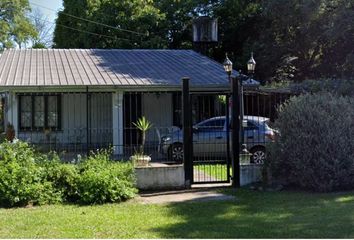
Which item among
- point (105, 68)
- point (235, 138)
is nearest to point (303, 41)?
point (105, 68)

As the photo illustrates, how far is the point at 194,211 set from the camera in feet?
29.7

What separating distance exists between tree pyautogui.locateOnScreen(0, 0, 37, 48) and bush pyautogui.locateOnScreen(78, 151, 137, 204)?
3537 centimetres

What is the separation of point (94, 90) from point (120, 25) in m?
14.2

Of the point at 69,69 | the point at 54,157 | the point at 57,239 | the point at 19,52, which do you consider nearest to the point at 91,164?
the point at 54,157

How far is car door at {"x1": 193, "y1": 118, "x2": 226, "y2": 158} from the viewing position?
1425cm

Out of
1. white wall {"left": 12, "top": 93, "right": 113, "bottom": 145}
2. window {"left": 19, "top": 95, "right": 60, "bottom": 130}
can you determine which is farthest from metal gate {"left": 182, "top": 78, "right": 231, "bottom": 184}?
window {"left": 19, "top": 95, "right": 60, "bottom": 130}

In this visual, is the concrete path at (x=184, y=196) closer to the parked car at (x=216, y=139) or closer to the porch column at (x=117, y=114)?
the parked car at (x=216, y=139)

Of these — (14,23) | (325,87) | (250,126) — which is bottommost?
(250,126)

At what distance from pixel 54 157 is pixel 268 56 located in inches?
836

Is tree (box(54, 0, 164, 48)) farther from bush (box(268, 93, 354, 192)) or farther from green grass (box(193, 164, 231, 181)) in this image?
bush (box(268, 93, 354, 192))

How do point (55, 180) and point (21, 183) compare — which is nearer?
point (21, 183)

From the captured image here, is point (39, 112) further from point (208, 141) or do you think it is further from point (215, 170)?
point (215, 170)

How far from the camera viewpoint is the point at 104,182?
9.95 m

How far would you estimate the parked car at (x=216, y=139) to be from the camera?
561 inches
